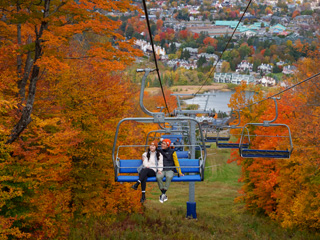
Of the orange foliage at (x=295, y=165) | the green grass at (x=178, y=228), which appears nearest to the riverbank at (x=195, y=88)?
the orange foliage at (x=295, y=165)

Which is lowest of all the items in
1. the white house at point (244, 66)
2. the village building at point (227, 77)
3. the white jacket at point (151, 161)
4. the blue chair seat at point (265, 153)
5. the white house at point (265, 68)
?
the village building at point (227, 77)

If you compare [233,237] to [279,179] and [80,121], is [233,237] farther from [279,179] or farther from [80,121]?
[80,121]

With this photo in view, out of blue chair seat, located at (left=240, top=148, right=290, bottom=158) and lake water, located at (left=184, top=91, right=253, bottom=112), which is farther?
lake water, located at (left=184, top=91, right=253, bottom=112)

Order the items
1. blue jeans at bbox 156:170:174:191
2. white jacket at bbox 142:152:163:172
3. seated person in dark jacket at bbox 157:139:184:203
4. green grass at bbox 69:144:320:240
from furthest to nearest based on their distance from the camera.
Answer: green grass at bbox 69:144:320:240
white jacket at bbox 142:152:163:172
seated person in dark jacket at bbox 157:139:184:203
blue jeans at bbox 156:170:174:191

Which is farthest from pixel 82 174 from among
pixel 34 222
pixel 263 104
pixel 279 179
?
pixel 263 104

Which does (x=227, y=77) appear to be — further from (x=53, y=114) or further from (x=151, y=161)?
(x=151, y=161)

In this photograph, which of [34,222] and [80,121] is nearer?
[34,222]

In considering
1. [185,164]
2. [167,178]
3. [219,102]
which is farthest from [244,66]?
[167,178]

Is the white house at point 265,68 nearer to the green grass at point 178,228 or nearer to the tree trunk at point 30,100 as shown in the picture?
the green grass at point 178,228

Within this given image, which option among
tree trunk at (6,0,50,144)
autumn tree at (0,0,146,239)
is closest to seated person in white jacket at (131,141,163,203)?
autumn tree at (0,0,146,239)

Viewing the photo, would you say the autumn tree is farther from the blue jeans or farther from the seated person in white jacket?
the blue jeans

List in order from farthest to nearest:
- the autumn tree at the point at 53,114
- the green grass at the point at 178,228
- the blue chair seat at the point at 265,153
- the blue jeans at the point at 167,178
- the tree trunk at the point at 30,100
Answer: the green grass at the point at 178,228 < the blue chair seat at the point at 265,153 < the autumn tree at the point at 53,114 < the tree trunk at the point at 30,100 < the blue jeans at the point at 167,178

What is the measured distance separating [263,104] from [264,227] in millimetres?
14255

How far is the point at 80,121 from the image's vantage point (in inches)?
761
